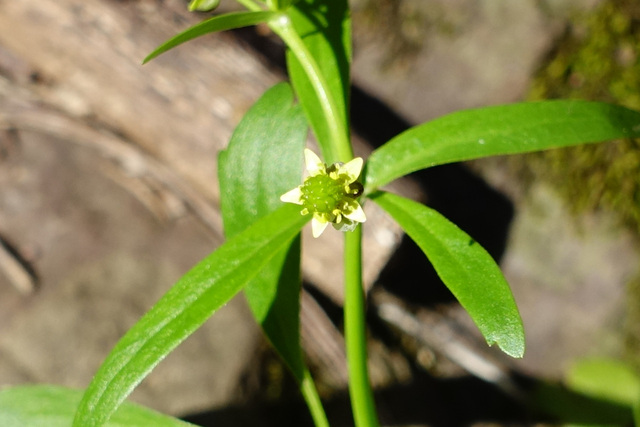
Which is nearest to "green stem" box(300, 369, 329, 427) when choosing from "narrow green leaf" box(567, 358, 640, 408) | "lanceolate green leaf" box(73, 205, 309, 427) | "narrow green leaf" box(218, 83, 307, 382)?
"narrow green leaf" box(218, 83, 307, 382)

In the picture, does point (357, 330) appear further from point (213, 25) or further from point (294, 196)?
point (213, 25)

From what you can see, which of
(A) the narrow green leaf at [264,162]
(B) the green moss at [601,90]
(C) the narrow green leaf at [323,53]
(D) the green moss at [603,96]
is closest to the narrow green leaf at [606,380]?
(D) the green moss at [603,96]

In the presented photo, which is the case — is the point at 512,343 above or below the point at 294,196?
below

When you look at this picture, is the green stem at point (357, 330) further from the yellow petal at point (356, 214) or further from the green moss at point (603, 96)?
the green moss at point (603, 96)

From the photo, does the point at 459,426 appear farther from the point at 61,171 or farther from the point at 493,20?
the point at 61,171

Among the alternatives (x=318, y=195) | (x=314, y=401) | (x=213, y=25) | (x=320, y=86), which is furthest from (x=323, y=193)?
(x=314, y=401)

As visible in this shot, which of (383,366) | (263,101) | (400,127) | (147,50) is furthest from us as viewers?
(400,127)

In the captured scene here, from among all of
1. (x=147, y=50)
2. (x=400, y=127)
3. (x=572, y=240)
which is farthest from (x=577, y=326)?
(x=147, y=50)
